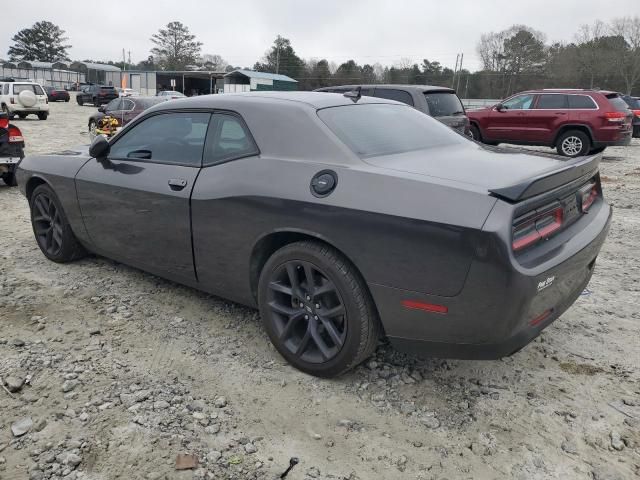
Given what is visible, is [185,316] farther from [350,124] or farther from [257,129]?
[350,124]

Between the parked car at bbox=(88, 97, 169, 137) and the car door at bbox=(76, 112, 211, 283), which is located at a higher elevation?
the parked car at bbox=(88, 97, 169, 137)

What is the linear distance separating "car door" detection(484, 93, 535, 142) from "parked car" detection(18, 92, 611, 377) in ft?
34.6

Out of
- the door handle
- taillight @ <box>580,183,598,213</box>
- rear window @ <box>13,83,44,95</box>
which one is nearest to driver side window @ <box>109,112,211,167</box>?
the door handle

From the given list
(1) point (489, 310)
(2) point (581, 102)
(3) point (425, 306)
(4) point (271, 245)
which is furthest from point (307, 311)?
(2) point (581, 102)

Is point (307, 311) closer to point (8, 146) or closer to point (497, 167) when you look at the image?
point (497, 167)

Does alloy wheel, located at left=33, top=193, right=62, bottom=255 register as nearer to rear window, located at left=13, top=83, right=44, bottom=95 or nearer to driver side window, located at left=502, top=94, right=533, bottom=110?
driver side window, located at left=502, top=94, right=533, bottom=110

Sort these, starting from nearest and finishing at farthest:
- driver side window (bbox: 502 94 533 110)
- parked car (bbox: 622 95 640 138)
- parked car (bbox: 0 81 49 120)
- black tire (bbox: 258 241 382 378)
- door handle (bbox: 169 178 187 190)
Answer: black tire (bbox: 258 241 382 378), door handle (bbox: 169 178 187 190), driver side window (bbox: 502 94 533 110), parked car (bbox: 622 95 640 138), parked car (bbox: 0 81 49 120)

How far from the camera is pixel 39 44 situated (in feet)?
311

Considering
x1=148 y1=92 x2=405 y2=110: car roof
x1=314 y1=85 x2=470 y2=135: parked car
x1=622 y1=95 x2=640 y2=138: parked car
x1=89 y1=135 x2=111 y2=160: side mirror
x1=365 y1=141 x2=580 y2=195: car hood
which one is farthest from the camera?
x1=622 y1=95 x2=640 y2=138: parked car

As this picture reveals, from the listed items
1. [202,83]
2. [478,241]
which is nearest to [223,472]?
[478,241]

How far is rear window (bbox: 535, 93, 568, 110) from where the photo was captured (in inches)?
493

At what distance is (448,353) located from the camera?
95.7 inches

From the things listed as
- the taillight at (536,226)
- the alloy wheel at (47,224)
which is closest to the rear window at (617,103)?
the taillight at (536,226)

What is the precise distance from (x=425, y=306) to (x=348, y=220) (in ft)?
1.79
